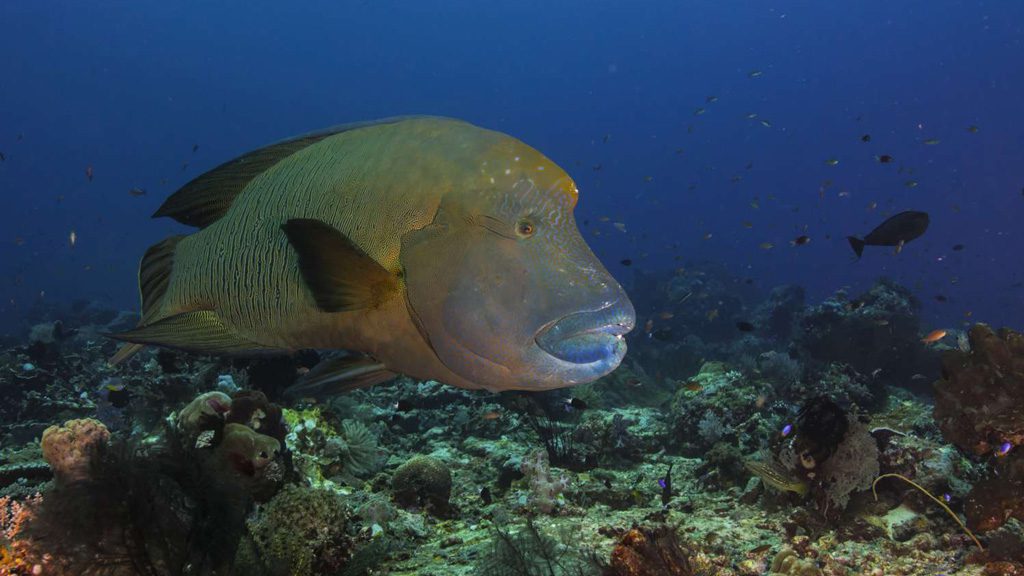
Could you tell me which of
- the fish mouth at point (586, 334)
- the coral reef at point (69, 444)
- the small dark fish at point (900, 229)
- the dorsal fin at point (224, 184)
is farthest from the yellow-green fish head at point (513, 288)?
the small dark fish at point (900, 229)

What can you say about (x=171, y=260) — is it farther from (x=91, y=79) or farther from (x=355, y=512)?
(x=91, y=79)

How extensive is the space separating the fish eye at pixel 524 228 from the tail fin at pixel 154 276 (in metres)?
1.38

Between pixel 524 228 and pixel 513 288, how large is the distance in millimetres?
196

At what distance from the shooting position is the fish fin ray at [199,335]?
172 cm

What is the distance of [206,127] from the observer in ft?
382

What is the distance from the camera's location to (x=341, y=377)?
1614 mm

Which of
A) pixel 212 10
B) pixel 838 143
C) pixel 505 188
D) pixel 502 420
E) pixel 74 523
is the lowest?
pixel 838 143

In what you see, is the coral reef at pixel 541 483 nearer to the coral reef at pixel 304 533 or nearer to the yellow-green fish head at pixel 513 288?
the coral reef at pixel 304 533

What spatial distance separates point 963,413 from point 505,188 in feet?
15.9

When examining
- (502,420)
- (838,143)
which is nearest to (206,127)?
(502,420)

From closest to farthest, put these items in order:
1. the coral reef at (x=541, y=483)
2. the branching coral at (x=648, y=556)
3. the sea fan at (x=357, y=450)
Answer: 1. the branching coral at (x=648, y=556)
2. the coral reef at (x=541, y=483)
3. the sea fan at (x=357, y=450)

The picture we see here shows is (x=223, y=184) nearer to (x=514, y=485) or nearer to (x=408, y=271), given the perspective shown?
(x=408, y=271)

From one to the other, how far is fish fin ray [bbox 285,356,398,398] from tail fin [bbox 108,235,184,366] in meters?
0.78

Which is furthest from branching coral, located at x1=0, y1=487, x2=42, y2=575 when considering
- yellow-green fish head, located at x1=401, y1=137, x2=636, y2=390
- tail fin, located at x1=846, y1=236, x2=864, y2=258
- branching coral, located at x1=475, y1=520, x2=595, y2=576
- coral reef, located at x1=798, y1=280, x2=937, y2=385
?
coral reef, located at x1=798, y1=280, x2=937, y2=385
